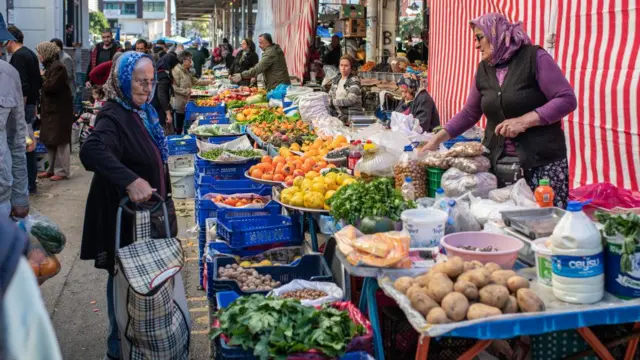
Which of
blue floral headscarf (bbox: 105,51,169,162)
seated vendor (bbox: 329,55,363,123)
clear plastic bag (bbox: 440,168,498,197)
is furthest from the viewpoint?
seated vendor (bbox: 329,55,363,123)

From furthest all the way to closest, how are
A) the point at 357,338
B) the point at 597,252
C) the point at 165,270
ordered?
1. the point at 165,270
2. the point at 357,338
3. the point at 597,252

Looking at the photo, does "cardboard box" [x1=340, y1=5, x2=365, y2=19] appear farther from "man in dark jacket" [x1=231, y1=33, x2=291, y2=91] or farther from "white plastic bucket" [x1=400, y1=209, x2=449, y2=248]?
"white plastic bucket" [x1=400, y1=209, x2=449, y2=248]

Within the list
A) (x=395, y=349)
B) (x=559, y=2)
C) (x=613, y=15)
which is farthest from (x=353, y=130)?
(x=395, y=349)

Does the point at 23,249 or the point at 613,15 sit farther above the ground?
the point at 613,15

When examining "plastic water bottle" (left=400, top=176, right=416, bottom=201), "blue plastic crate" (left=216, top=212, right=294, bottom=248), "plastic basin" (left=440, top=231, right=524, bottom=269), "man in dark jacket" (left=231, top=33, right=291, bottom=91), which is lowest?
"blue plastic crate" (left=216, top=212, right=294, bottom=248)

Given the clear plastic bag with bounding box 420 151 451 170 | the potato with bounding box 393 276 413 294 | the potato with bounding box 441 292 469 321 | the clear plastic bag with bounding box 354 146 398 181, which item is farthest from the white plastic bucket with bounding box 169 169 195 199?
the potato with bounding box 441 292 469 321

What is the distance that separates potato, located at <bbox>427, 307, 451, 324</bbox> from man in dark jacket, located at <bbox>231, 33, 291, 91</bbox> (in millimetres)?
10741

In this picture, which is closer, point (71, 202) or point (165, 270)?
point (165, 270)

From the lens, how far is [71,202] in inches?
391

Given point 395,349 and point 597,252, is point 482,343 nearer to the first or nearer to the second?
point 597,252

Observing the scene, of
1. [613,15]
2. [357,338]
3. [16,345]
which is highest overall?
[613,15]

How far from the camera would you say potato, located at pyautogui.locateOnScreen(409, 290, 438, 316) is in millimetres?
2869

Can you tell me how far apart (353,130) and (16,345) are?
7.15 meters

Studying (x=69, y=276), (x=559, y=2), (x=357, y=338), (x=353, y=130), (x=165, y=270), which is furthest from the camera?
(x=353, y=130)
